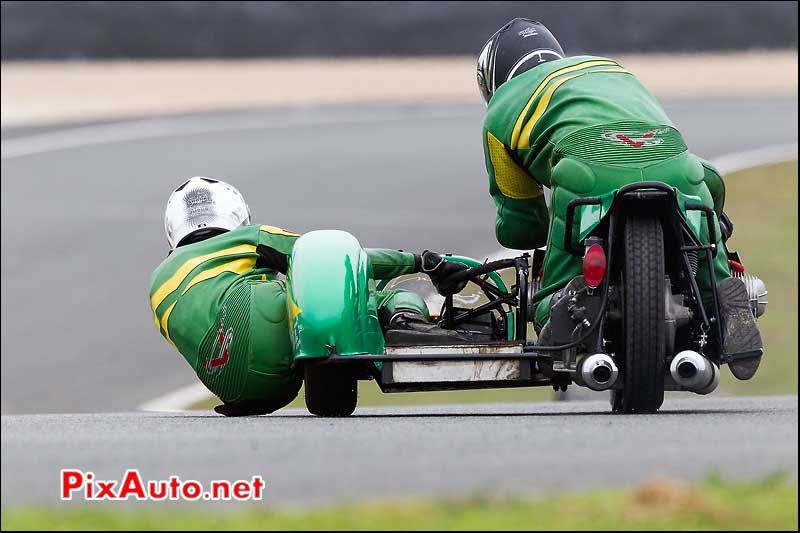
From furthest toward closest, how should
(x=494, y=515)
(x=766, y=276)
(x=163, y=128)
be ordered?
(x=163, y=128) → (x=766, y=276) → (x=494, y=515)

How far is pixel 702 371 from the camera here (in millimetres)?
5719

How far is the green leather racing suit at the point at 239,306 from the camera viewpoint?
20.7 feet

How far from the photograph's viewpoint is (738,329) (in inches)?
233

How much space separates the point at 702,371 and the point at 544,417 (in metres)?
0.76

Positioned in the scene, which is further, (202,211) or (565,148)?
(202,211)

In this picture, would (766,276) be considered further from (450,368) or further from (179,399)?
(450,368)

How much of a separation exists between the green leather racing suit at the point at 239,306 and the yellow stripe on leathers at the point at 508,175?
48cm

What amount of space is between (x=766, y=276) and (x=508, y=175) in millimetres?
7291

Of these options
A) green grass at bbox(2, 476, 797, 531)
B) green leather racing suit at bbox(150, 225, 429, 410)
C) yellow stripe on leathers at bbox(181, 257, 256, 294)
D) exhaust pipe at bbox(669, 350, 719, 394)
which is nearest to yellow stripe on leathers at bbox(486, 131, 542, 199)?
green leather racing suit at bbox(150, 225, 429, 410)

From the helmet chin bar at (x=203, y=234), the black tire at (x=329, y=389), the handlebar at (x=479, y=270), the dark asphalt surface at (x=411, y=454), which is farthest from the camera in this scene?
the helmet chin bar at (x=203, y=234)

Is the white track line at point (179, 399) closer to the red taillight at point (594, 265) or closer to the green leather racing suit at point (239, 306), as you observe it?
the green leather racing suit at point (239, 306)

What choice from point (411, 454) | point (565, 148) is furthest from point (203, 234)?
point (411, 454)

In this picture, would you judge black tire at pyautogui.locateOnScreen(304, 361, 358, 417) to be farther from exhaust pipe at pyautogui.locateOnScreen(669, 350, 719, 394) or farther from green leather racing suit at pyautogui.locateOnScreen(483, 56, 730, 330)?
exhaust pipe at pyautogui.locateOnScreen(669, 350, 719, 394)

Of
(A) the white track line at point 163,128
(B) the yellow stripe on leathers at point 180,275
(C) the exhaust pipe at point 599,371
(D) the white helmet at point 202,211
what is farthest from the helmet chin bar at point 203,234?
(A) the white track line at point 163,128
